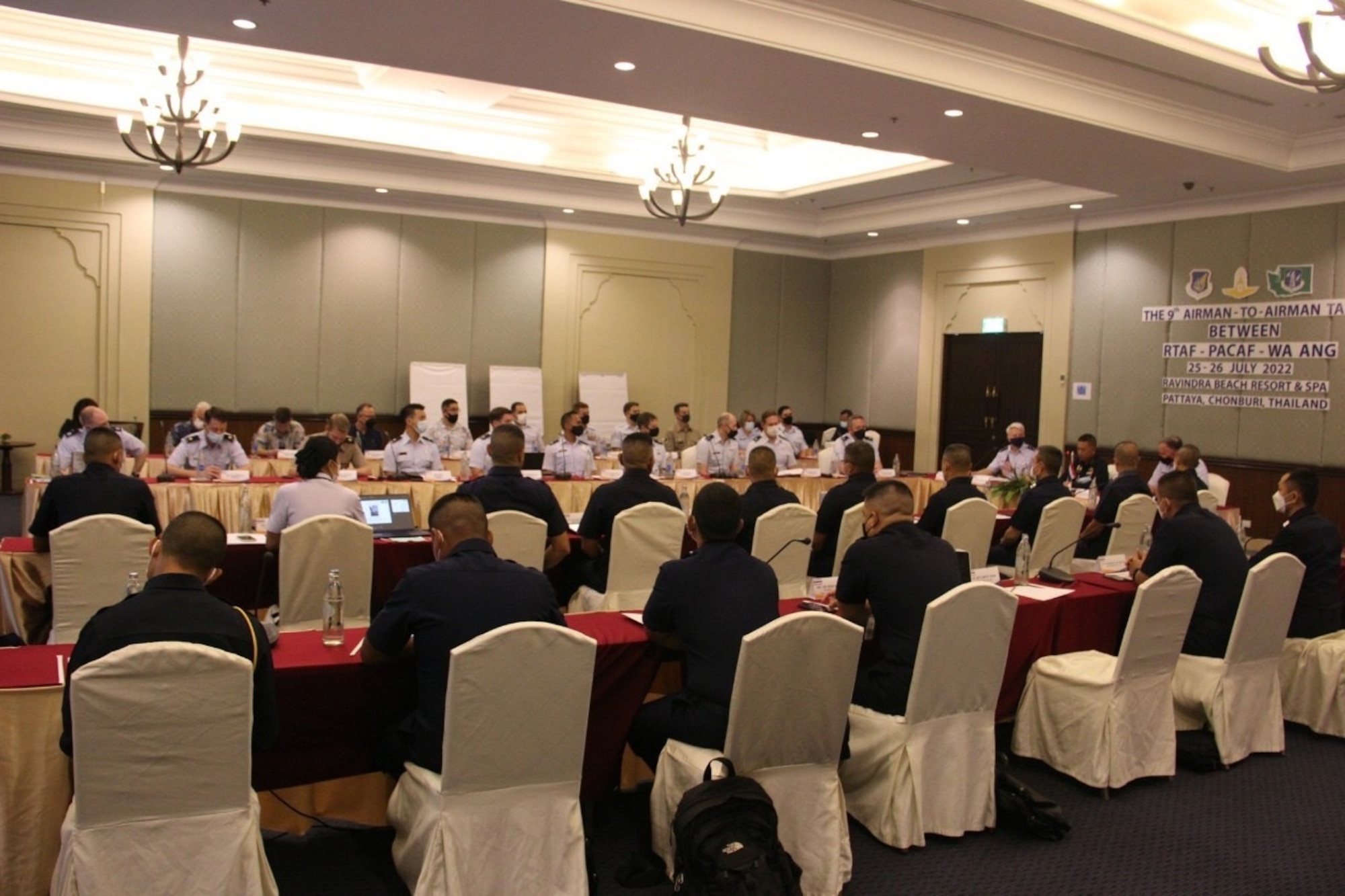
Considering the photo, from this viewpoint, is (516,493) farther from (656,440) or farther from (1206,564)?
(656,440)

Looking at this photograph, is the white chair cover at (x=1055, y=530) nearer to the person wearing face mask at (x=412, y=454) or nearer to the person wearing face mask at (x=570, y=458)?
the person wearing face mask at (x=570, y=458)

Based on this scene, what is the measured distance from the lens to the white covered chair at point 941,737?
3.67 metres

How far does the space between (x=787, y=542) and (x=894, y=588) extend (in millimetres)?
2156

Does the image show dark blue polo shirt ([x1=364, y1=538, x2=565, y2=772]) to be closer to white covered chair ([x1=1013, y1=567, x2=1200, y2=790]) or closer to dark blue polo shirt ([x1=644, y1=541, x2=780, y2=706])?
dark blue polo shirt ([x1=644, y1=541, x2=780, y2=706])

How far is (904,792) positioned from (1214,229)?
9.18 metres

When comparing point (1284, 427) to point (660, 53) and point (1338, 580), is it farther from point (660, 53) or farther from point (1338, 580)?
point (660, 53)

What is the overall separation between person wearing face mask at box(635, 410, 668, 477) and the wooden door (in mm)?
4146

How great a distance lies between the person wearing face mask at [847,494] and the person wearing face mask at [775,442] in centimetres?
507

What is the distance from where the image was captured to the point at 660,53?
637cm

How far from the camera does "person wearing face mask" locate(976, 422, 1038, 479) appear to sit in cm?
1114

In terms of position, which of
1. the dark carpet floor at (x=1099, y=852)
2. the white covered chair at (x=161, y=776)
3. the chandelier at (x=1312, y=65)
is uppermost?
the chandelier at (x=1312, y=65)

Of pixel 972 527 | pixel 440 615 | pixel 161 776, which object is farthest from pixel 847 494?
pixel 161 776

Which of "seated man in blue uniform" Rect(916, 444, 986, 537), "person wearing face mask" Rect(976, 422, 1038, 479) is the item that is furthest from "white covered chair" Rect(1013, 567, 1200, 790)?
"person wearing face mask" Rect(976, 422, 1038, 479)

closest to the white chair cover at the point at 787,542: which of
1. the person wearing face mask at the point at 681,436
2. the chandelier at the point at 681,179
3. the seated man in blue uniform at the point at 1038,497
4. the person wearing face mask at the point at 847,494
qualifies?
the person wearing face mask at the point at 847,494
